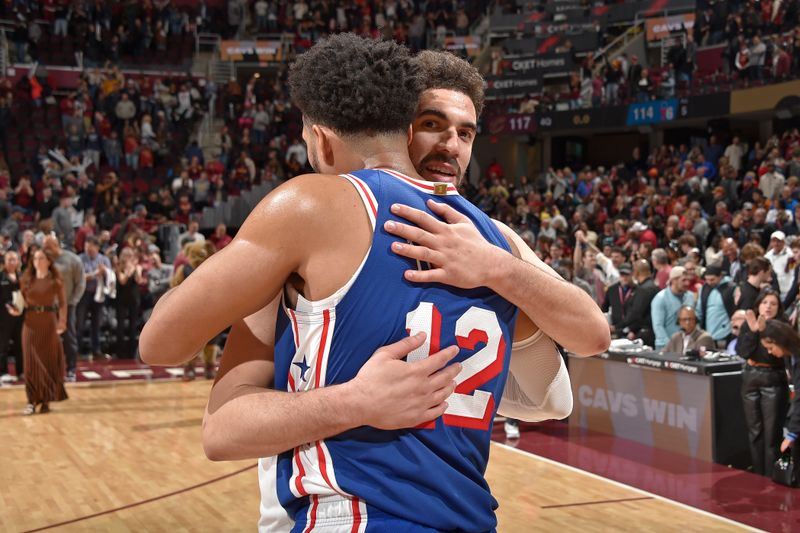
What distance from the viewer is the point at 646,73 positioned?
19250mm

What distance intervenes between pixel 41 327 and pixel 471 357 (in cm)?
872

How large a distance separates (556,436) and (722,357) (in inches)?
68.7

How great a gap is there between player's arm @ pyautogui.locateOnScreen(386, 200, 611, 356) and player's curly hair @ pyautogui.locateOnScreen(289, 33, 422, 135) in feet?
0.60

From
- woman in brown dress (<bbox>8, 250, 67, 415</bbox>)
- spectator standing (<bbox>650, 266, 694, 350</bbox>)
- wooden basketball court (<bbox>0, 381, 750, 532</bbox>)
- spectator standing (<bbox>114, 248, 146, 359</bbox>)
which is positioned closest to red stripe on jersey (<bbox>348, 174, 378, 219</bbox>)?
wooden basketball court (<bbox>0, 381, 750, 532</bbox>)

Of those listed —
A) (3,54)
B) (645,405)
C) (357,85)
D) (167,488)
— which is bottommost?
(167,488)

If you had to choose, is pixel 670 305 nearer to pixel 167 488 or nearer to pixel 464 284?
pixel 167 488

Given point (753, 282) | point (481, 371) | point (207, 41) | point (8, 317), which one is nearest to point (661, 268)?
point (753, 282)

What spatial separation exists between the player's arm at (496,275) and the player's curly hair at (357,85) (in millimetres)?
184

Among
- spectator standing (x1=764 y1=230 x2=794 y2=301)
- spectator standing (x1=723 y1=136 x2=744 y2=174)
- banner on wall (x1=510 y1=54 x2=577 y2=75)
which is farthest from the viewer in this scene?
banner on wall (x1=510 y1=54 x2=577 y2=75)

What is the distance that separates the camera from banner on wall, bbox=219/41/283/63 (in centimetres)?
2303

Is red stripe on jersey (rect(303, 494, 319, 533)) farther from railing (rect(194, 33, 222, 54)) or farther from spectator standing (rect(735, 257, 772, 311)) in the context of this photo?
railing (rect(194, 33, 222, 54))

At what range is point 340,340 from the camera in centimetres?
160

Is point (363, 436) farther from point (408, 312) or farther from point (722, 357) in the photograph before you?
point (722, 357)

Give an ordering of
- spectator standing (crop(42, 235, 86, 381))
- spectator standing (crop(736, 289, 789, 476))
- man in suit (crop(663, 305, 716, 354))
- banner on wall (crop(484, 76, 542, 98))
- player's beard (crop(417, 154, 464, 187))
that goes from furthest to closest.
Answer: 1. banner on wall (crop(484, 76, 542, 98))
2. spectator standing (crop(42, 235, 86, 381))
3. man in suit (crop(663, 305, 716, 354))
4. spectator standing (crop(736, 289, 789, 476))
5. player's beard (crop(417, 154, 464, 187))
